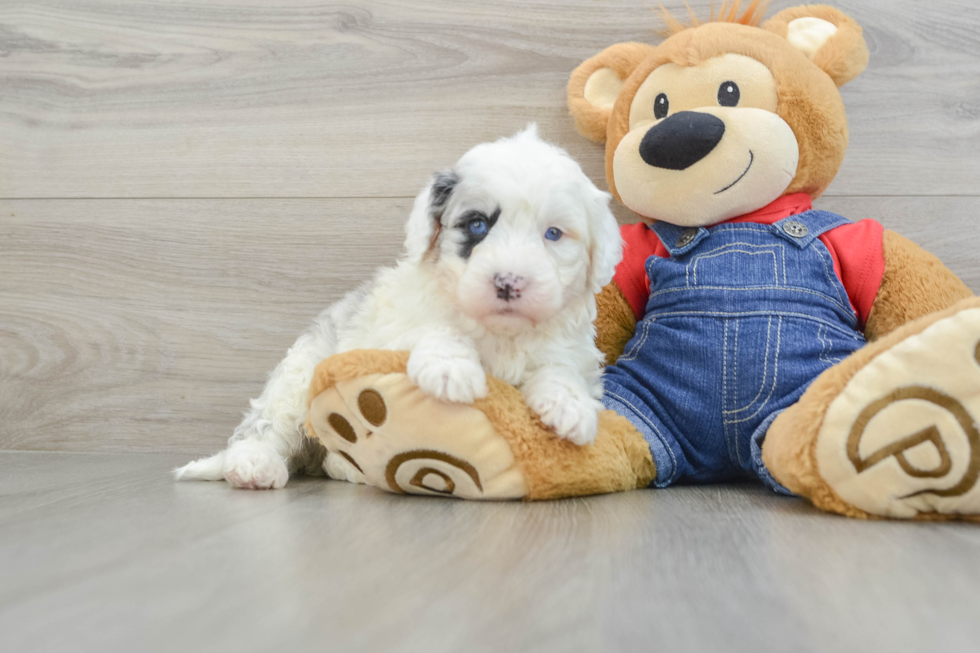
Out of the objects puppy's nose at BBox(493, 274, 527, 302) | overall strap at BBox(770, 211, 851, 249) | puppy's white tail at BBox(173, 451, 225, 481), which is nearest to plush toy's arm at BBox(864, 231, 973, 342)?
overall strap at BBox(770, 211, 851, 249)

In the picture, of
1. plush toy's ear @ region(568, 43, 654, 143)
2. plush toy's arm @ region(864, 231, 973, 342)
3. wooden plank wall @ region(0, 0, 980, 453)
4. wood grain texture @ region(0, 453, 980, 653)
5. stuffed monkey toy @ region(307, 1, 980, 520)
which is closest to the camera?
wood grain texture @ region(0, 453, 980, 653)

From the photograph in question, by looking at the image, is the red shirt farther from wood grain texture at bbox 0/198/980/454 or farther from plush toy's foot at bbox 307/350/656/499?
wood grain texture at bbox 0/198/980/454

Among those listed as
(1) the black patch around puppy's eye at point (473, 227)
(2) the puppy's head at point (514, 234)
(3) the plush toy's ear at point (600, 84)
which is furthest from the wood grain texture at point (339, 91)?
(1) the black patch around puppy's eye at point (473, 227)

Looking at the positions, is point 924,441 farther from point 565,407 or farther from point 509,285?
point 509,285

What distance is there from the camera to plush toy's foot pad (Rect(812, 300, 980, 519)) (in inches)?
32.9

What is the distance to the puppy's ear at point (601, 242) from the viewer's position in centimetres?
117

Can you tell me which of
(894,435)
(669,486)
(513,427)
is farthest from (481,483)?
(894,435)

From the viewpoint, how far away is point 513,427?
3.36ft

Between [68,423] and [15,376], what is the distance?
0.18 meters

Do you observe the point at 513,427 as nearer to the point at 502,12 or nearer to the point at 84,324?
the point at 502,12

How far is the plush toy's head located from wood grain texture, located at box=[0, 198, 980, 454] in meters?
0.59

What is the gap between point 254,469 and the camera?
120 cm

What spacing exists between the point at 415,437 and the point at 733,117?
0.79 metres

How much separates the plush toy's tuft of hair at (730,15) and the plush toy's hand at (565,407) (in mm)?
807
